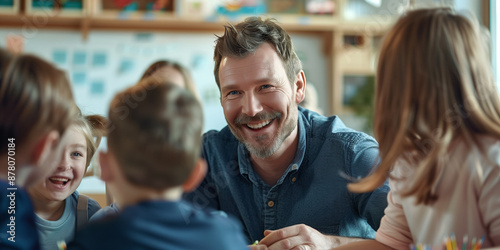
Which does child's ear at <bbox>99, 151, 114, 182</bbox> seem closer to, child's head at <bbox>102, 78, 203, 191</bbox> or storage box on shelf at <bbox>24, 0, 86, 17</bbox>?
child's head at <bbox>102, 78, 203, 191</bbox>

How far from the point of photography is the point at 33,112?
65 centimetres

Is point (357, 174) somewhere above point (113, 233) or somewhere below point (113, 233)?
below

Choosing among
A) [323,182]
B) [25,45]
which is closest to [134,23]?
[25,45]

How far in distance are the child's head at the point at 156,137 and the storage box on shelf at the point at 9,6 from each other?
3026 millimetres

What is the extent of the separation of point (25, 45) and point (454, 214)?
10.9 ft

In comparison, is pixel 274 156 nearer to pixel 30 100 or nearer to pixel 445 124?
pixel 445 124

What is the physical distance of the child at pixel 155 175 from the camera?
59 cm

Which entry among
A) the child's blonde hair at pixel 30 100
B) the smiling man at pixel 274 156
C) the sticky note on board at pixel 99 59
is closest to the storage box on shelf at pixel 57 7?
the sticky note on board at pixel 99 59

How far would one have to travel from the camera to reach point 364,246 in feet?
3.15

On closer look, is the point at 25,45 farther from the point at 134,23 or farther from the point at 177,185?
the point at 177,185

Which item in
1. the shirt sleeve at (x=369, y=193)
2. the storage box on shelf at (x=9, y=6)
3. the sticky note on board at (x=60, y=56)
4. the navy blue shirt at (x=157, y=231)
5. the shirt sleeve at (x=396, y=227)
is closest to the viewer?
the navy blue shirt at (x=157, y=231)

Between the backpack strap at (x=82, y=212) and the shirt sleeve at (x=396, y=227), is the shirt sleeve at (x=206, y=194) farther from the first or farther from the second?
the shirt sleeve at (x=396, y=227)

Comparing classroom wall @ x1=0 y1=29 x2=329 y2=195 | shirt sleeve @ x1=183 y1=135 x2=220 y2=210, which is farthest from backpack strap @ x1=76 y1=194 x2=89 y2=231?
classroom wall @ x1=0 y1=29 x2=329 y2=195

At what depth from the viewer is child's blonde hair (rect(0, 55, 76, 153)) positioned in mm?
637
